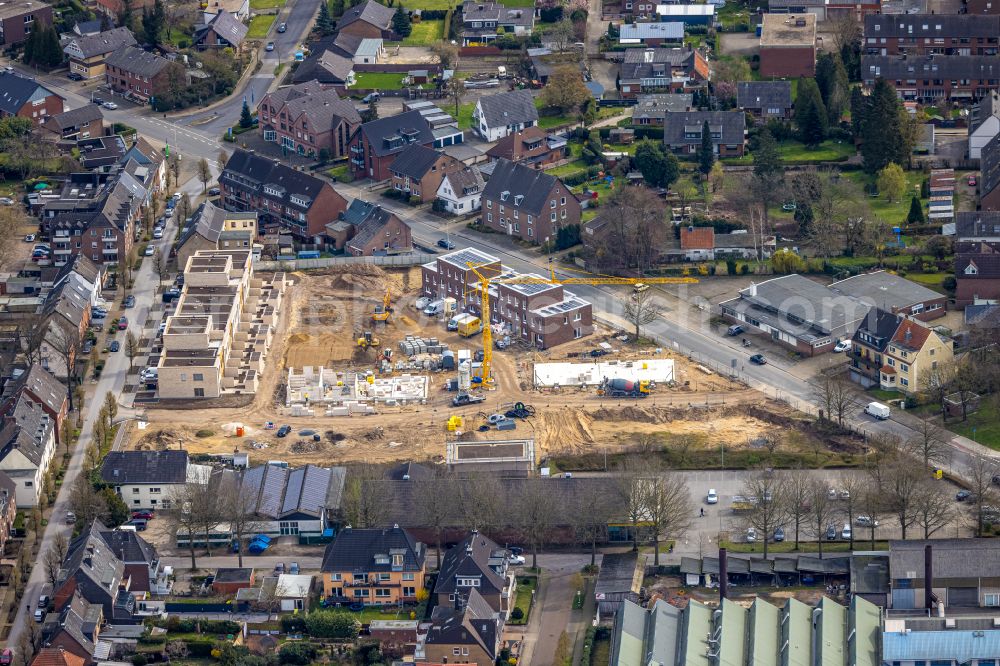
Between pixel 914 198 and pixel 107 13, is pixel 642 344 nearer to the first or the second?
pixel 914 198

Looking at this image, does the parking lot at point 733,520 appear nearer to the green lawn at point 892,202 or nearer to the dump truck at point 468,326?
the dump truck at point 468,326

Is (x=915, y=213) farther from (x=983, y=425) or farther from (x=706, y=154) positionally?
(x=983, y=425)

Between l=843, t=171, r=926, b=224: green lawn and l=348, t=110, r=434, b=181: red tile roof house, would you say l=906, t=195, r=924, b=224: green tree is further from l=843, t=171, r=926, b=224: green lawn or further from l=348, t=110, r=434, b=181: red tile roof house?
l=348, t=110, r=434, b=181: red tile roof house

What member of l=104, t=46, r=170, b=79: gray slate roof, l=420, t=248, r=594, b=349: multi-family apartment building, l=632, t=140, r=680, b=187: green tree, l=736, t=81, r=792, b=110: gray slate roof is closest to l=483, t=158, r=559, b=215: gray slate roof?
l=632, t=140, r=680, b=187: green tree

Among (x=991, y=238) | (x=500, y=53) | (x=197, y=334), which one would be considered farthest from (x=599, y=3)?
Answer: (x=197, y=334)

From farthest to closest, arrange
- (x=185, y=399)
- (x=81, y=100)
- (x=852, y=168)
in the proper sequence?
1. (x=81, y=100)
2. (x=852, y=168)
3. (x=185, y=399)

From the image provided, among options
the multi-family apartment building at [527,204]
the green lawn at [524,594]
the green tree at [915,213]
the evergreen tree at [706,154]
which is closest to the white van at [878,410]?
the green lawn at [524,594]
